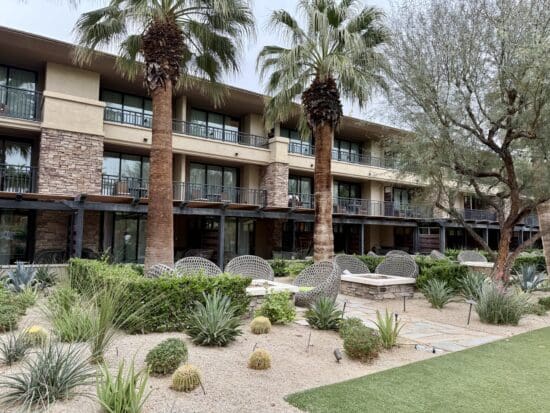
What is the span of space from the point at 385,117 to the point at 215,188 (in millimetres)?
10989

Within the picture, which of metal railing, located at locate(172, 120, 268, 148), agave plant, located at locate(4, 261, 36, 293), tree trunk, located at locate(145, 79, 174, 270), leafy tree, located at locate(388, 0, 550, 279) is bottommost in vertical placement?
agave plant, located at locate(4, 261, 36, 293)

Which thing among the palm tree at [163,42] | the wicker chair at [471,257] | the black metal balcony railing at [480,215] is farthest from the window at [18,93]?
the black metal balcony railing at [480,215]

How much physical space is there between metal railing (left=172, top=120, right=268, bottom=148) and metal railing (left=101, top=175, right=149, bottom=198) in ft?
9.72

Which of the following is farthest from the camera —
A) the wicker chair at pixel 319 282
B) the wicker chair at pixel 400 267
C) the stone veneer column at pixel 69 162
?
the stone veneer column at pixel 69 162

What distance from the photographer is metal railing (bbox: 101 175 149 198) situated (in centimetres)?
1628

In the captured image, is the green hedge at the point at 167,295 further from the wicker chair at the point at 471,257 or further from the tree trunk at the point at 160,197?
the wicker chair at the point at 471,257

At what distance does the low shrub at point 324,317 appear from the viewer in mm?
6762

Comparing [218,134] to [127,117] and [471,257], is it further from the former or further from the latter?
[471,257]

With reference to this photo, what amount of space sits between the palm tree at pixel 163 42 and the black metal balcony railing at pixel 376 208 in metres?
13.7

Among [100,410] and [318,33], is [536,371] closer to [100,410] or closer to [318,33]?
[100,410]

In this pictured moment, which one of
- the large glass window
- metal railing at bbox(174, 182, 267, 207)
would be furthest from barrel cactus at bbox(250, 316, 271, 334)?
the large glass window

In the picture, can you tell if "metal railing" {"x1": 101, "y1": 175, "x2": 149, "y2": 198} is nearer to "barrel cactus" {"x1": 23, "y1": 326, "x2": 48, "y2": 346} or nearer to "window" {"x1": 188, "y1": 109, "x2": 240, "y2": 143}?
"window" {"x1": 188, "y1": 109, "x2": 240, "y2": 143}

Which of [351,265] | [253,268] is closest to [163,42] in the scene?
[253,268]

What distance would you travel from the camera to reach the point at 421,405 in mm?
4047
